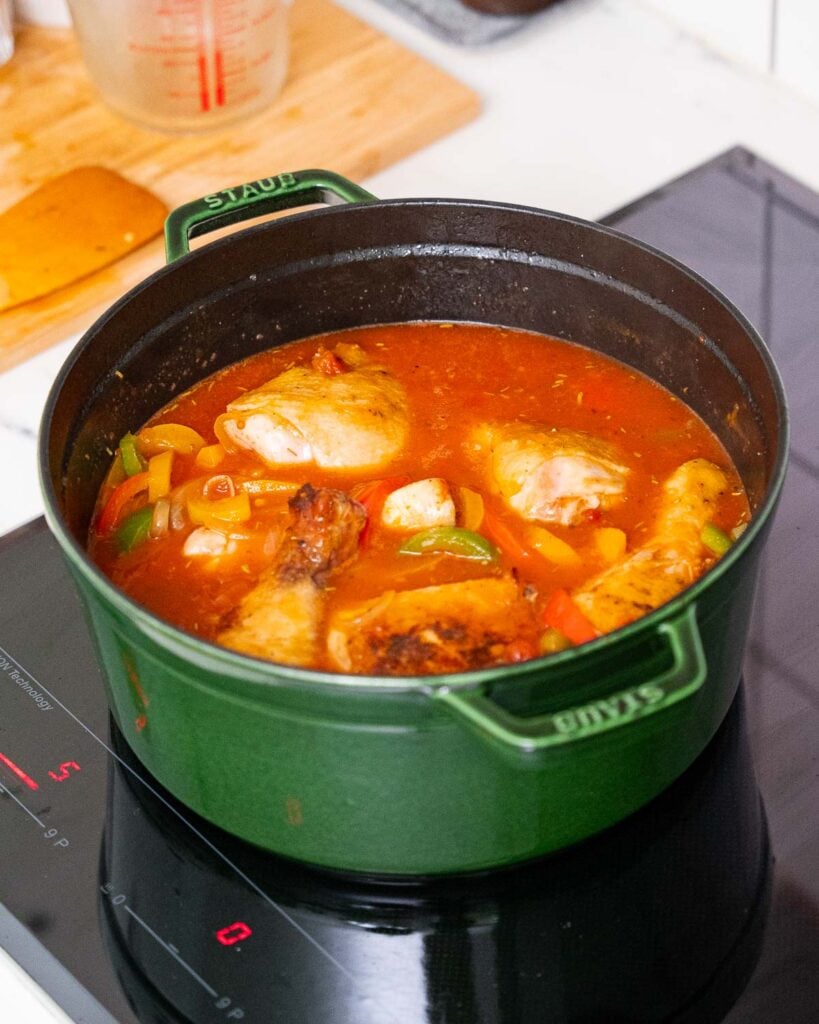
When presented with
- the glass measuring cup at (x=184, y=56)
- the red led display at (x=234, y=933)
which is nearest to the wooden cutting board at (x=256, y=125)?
the glass measuring cup at (x=184, y=56)

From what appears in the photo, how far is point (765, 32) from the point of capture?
246 centimetres

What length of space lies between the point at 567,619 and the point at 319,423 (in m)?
0.39

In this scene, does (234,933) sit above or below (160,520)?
below

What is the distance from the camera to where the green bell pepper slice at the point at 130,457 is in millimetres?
1685

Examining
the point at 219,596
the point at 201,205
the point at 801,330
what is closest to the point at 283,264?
the point at 201,205

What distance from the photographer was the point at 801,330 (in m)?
2.04

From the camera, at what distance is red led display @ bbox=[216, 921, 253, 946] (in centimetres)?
138

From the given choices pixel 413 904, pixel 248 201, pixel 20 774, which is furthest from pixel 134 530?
pixel 413 904

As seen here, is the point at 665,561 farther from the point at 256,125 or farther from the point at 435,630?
the point at 256,125

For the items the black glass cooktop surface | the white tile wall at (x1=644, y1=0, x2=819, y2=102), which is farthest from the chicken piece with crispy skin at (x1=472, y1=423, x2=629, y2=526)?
the white tile wall at (x1=644, y1=0, x2=819, y2=102)

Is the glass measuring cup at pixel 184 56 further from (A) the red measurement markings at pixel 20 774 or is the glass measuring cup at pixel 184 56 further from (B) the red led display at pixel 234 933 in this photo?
(B) the red led display at pixel 234 933

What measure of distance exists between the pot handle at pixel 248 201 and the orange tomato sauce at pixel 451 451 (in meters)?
0.19

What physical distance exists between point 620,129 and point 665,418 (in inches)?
31.9

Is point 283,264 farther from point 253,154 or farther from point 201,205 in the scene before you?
point 253,154
